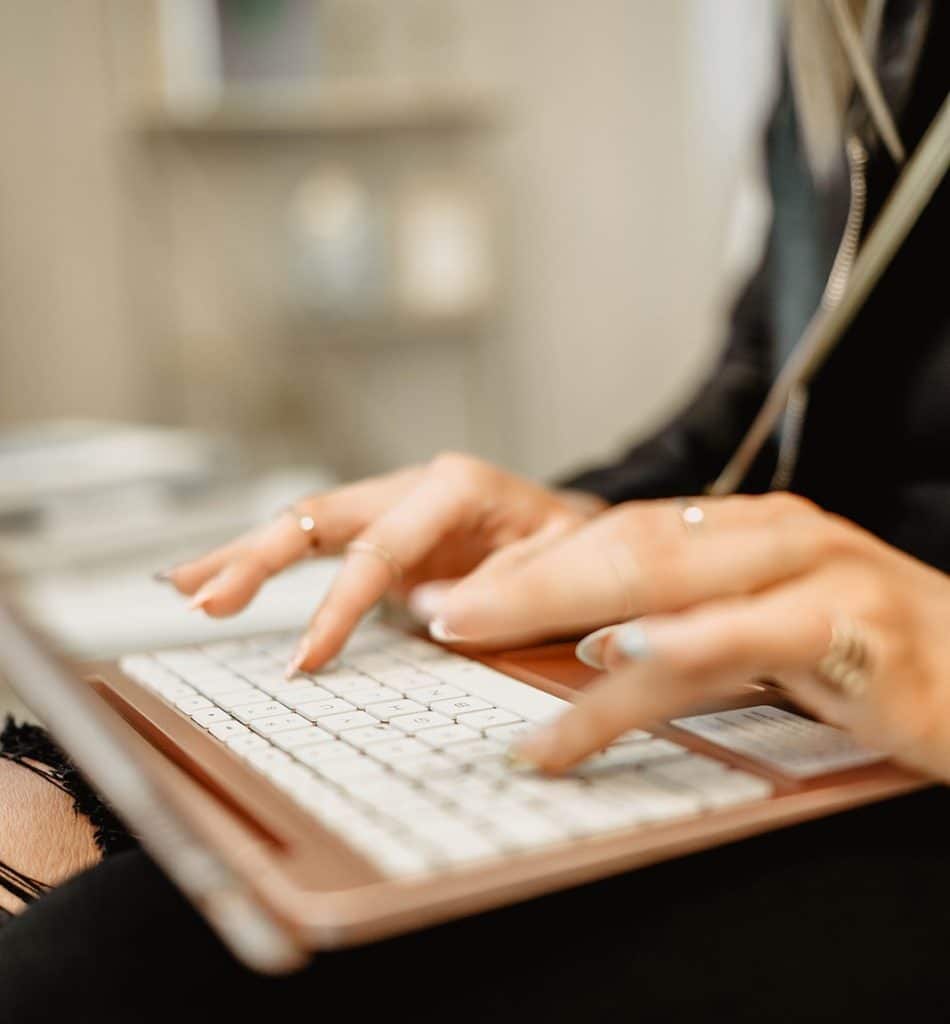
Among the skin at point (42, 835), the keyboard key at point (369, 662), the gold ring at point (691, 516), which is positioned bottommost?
the skin at point (42, 835)

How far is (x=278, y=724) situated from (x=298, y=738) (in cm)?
2

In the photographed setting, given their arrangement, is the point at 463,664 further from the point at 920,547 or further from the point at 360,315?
the point at 360,315

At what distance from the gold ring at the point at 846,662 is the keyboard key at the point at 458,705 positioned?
13cm

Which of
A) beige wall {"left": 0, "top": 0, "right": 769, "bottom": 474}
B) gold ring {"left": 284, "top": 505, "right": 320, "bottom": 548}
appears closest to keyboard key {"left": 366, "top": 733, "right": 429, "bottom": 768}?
gold ring {"left": 284, "top": 505, "right": 320, "bottom": 548}

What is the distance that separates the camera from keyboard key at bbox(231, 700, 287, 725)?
0.48m

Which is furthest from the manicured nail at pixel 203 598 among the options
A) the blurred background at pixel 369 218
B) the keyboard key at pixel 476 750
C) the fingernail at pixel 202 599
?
the blurred background at pixel 369 218

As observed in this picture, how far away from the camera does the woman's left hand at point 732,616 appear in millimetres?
372

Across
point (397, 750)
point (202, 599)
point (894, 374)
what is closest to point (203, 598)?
point (202, 599)

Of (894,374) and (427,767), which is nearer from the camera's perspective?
(427,767)

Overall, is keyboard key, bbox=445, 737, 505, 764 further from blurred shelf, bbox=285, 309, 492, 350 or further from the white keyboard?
blurred shelf, bbox=285, 309, 492, 350

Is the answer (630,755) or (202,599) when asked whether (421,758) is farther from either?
(202,599)

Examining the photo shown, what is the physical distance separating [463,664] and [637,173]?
2.19m

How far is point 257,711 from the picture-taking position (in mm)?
493

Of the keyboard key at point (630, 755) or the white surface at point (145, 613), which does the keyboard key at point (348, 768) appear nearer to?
the keyboard key at point (630, 755)
